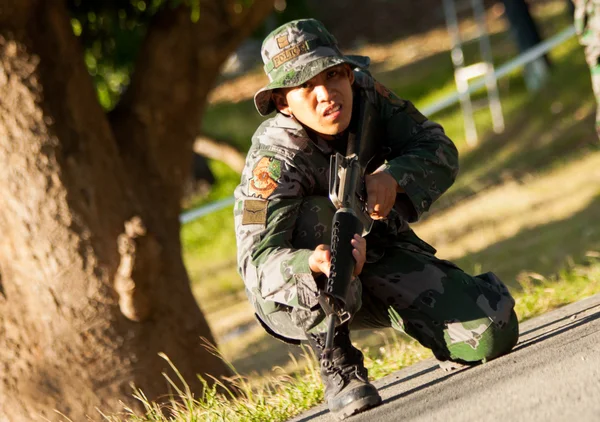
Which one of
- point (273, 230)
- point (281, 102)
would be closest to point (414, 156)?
point (281, 102)

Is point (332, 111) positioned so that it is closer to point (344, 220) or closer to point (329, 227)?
point (329, 227)

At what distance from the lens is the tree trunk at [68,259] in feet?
22.2

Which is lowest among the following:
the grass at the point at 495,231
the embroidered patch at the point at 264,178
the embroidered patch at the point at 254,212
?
the grass at the point at 495,231

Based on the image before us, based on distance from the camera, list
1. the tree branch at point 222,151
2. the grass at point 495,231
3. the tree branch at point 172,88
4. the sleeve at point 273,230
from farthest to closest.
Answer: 1. the tree branch at point 222,151
2. the tree branch at point 172,88
3. the grass at point 495,231
4. the sleeve at point 273,230

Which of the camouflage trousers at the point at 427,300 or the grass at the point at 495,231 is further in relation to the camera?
the grass at the point at 495,231

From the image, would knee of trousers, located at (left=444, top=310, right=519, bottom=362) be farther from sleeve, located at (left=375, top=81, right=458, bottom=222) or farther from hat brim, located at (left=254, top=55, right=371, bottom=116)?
hat brim, located at (left=254, top=55, right=371, bottom=116)

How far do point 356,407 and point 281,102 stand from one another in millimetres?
1302

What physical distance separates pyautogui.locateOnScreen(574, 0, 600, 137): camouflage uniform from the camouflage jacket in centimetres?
163

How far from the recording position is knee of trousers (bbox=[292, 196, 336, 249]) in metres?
4.69

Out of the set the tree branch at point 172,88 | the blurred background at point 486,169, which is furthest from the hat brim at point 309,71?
the tree branch at point 172,88

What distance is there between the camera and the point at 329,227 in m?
4.74

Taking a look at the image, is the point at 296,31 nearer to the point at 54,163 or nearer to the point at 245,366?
the point at 54,163

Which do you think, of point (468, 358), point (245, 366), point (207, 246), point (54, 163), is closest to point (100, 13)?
point (54, 163)

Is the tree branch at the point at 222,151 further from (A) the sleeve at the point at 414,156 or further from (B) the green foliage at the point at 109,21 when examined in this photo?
(A) the sleeve at the point at 414,156
